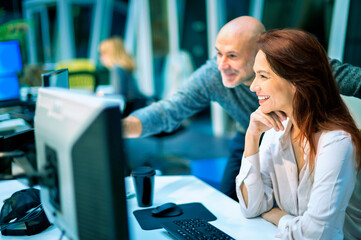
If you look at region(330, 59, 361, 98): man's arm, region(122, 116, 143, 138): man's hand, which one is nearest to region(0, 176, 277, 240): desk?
region(122, 116, 143, 138): man's hand

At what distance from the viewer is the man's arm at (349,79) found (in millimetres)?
1740

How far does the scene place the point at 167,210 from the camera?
136 cm

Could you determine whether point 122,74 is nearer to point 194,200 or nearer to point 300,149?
point 194,200

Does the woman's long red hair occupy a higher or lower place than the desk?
higher

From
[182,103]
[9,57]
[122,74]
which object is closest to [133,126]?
[182,103]

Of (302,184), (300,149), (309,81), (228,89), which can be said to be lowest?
(302,184)

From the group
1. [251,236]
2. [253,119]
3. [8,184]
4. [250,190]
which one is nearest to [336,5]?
[253,119]

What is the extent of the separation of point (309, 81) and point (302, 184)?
393 mm

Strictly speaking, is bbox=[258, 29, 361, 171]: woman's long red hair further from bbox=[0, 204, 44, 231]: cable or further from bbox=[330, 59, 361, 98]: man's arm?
bbox=[0, 204, 44, 231]: cable

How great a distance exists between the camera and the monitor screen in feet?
8.68

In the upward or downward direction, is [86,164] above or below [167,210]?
above

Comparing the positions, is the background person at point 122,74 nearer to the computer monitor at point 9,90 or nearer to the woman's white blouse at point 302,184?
the computer monitor at point 9,90

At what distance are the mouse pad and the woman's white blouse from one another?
0.15 metres

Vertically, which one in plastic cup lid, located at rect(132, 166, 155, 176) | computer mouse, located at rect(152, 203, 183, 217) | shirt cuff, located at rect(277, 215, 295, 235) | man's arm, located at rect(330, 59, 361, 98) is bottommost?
computer mouse, located at rect(152, 203, 183, 217)
